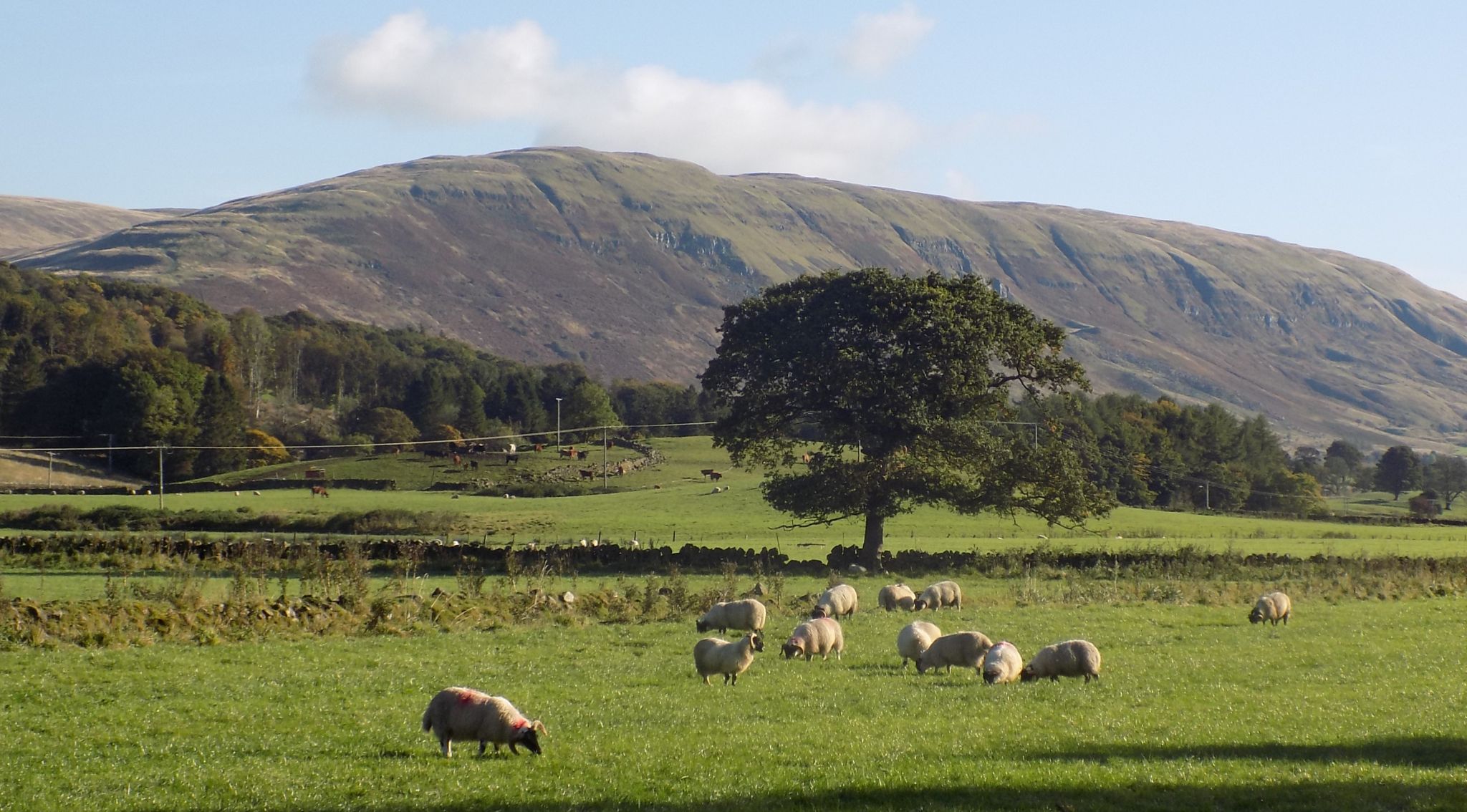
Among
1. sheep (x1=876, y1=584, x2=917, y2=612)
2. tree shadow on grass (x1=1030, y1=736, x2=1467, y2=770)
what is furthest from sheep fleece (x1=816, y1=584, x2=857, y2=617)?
tree shadow on grass (x1=1030, y1=736, x2=1467, y2=770)

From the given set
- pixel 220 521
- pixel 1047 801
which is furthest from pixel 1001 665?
pixel 220 521

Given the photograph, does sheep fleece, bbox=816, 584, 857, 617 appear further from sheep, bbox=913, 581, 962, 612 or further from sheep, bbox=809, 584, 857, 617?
sheep, bbox=913, 581, 962, 612

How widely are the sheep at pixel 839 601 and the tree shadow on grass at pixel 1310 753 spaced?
50.9ft

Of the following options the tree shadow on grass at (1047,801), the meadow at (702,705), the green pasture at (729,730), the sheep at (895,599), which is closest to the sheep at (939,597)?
the sheep at (895,599)

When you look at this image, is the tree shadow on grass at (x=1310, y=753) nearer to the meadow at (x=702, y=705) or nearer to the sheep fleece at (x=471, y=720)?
the meadow at (x=702, y=705)

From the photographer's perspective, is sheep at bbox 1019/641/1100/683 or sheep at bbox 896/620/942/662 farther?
sheep at bbox 896/620/942/662

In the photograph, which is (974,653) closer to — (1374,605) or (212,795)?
(212,795)

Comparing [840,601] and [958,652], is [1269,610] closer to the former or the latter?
[840,601]

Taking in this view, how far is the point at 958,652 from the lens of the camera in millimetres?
21812

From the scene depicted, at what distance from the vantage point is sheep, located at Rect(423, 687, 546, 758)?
1455 cm

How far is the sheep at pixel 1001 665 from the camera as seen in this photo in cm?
2025

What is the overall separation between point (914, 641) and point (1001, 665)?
2.22 meters

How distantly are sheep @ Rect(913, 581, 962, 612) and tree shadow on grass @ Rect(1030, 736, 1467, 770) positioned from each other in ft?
58.8

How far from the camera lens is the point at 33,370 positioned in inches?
4532
